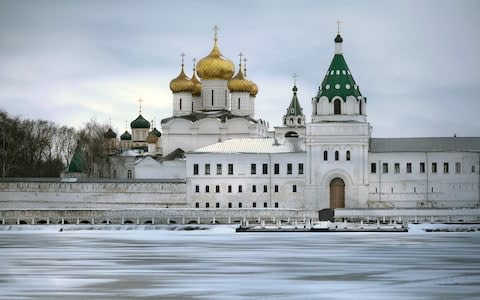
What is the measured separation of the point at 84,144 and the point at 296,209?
3419 centimetres

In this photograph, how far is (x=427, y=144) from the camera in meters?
69.1

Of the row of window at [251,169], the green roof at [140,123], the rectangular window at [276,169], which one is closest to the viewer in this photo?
the row of window at [251,169]

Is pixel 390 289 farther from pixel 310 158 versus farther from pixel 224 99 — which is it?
pixel 224 99

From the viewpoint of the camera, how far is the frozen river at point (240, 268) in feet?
82.6

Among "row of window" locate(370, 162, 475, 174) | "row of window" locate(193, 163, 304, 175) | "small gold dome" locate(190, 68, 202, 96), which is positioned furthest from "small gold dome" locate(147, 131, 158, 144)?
"row of window" locate(370, 162, 475, 174)

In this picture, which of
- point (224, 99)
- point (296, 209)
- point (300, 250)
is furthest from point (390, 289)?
point (224, 99)

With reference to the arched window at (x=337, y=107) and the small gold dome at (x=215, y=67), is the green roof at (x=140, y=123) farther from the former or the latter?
the arched window at (x=337, y=107)

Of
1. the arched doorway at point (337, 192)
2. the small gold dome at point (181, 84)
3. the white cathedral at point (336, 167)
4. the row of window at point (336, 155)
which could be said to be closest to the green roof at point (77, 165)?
the white cathedral at point (336, 167)

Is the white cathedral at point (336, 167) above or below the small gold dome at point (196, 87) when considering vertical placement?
below

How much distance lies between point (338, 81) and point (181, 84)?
16.1 metres

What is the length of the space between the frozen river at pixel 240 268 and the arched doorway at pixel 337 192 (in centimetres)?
2135

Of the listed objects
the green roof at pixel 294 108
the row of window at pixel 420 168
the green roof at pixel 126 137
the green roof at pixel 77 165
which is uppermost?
the green roof at pixel 294 108

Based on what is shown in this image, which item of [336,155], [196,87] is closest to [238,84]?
[196,87]

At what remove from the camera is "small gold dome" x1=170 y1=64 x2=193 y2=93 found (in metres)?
80.2
